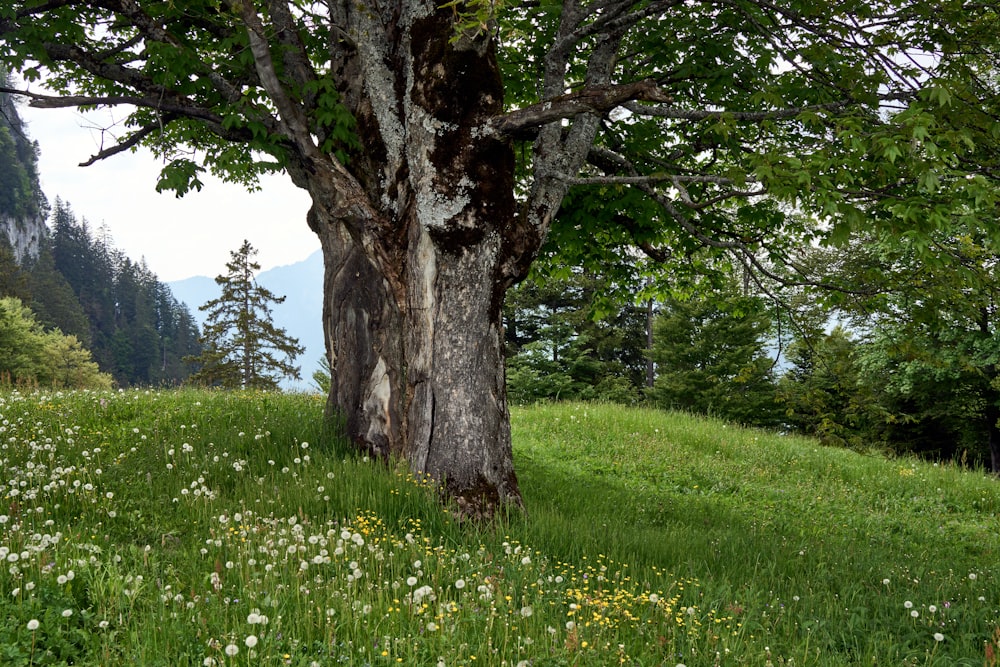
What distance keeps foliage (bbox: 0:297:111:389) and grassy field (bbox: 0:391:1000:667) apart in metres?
37.9

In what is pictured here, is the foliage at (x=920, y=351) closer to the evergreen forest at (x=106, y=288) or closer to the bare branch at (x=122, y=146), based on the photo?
the bare branch at (x=122, y=146)

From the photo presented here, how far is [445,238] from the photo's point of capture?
740cm

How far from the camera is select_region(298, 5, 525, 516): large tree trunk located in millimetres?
7309

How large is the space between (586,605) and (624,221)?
318 inches

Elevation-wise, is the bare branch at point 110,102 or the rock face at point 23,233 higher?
the rock face at point 23,233

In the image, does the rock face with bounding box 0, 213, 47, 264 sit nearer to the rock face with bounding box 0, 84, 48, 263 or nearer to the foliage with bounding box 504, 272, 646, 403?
the rock face with bounding box 0, 84, 48, 263

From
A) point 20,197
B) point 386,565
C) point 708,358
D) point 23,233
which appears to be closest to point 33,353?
point 708,358

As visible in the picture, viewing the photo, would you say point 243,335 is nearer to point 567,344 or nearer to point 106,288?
point 567,344

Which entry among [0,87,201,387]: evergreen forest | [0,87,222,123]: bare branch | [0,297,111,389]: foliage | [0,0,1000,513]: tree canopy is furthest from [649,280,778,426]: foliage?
[0,87,201,387]: evergreen forest

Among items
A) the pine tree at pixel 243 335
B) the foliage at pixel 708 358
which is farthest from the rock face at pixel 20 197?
the foliage at pixel 708 358

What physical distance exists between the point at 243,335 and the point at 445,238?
37879 mm

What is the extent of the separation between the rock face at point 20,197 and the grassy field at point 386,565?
123731mm

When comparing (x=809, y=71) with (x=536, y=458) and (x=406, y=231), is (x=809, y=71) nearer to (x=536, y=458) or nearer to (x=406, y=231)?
(x=406, y=231)

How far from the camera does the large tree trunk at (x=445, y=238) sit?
7.31 meters
